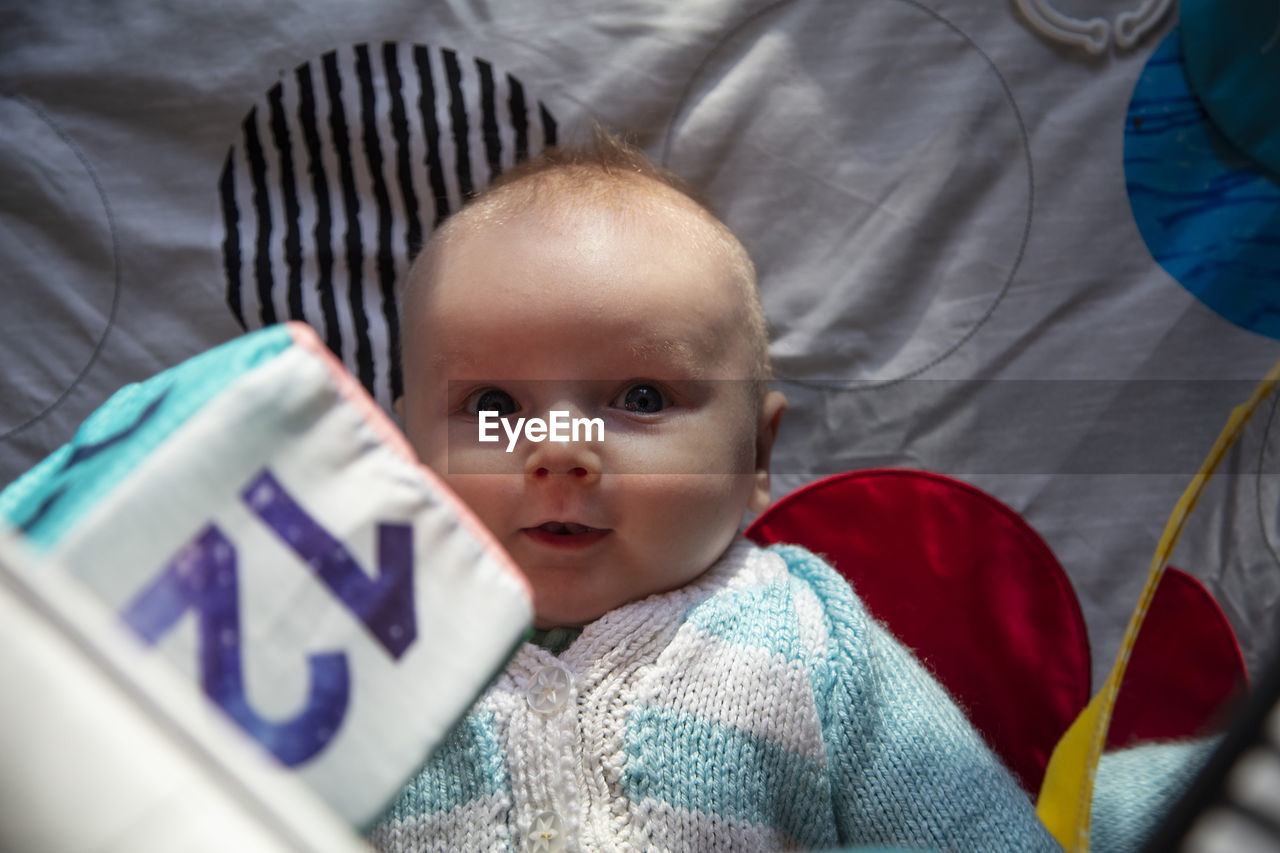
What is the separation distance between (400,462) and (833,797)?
454mm

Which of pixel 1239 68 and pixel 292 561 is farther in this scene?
pixel 1239 68

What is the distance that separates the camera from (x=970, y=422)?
38.0 inches

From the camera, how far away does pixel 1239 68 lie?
88 centimetres

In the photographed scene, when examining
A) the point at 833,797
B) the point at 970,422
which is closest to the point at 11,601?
the point at 833,797

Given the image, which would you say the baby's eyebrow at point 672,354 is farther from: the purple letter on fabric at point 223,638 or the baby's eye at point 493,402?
the purple letter on fabric at point 223,638

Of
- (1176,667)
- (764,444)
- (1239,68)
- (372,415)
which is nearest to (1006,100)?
(1239,68)

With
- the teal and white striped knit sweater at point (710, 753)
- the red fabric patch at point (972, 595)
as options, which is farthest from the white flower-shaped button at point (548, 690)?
the red fabric patch at point (972, 595)

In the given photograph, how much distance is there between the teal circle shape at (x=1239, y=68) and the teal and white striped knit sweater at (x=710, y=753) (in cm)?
62

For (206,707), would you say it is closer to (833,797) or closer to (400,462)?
(400,462)

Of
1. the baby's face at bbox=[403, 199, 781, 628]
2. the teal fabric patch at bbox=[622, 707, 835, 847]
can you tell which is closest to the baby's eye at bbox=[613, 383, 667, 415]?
the baby's face at bbox=[403, 199, 781, 628]

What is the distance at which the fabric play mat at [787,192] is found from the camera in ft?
3.03

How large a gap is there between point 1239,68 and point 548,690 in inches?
32.6

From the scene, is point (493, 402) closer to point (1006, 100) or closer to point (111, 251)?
point (111, 251)

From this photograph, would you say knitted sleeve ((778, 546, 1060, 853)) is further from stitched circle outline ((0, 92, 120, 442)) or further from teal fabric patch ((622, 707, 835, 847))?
stitched circle outline ((0, 92, 120, 442))
